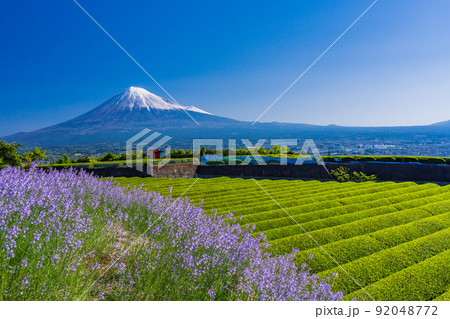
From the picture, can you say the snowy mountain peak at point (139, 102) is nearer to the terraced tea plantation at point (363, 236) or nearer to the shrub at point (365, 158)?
the shrub at point (365, 158)

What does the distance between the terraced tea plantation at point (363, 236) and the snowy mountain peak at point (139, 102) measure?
63.0 metres

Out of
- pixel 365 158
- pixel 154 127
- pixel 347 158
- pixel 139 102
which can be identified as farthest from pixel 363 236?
pixel 139 102

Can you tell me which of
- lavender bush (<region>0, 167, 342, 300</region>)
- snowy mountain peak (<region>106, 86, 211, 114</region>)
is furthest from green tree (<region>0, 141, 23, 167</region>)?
snowy mountain peak (<region>106, 86, 211, 114</region>)

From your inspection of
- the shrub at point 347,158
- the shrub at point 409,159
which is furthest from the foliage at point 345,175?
the shrub at point 409,159

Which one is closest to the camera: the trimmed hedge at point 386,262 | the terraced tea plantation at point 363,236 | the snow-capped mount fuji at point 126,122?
the terraced tea plantation at point 363,236

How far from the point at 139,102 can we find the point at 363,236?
7815 cm

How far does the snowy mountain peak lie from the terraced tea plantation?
6298 centimetres

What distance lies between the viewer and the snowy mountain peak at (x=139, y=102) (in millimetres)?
73812

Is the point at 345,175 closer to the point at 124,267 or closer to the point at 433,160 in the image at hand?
the point at 433,160

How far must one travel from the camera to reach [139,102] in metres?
78.1

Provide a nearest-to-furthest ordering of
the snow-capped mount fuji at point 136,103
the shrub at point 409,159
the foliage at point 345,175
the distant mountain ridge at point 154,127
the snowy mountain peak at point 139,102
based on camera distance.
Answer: the foliage at point 345,175, the shrub at point 409,159, the distant mountain ridge at point 154,127, the snow-capped mount fuji at point 136,103, the snowy mountain peak at point 139,102

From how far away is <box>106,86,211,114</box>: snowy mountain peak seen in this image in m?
73.8
